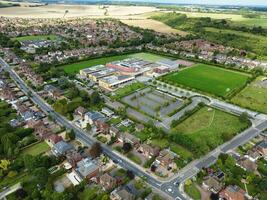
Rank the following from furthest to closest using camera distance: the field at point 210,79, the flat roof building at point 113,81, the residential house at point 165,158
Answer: the flat roof building at point 113,81, the field at point 210,79, the residential house at point 165,158

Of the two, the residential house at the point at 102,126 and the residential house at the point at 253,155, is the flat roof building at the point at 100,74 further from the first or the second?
the residential house at the point at 253,155

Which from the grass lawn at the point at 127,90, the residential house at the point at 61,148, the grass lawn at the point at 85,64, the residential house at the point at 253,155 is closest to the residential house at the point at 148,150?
the residential house at the point at 61,148

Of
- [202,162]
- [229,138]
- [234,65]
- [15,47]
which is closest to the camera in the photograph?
[202,162]

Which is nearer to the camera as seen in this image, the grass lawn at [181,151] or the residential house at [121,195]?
the residential house at [121,195]

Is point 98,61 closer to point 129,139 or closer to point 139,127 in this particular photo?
point 139,127

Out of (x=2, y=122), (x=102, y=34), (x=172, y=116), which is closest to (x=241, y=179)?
(x=172, y=116)

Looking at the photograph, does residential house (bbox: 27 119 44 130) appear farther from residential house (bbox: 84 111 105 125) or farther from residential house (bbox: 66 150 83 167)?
residential house (bbox: 66 150 83 167)

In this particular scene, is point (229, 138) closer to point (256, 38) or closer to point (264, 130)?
point (264, 130)
